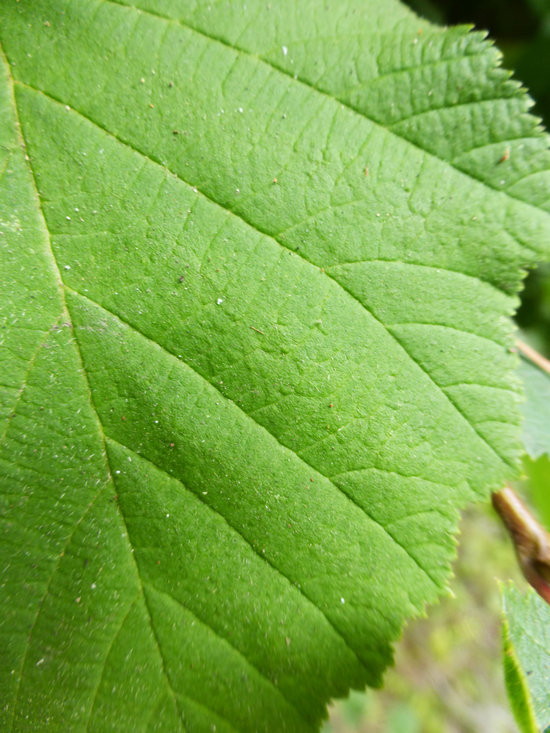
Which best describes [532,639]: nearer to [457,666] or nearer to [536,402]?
[536,402]

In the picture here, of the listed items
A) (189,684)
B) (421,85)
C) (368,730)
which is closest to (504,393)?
(421,85)

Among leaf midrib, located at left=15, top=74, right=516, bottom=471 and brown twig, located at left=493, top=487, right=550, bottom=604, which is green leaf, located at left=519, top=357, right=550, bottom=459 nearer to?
brown twig, located at left=493, top=487, right=550, bottom=604

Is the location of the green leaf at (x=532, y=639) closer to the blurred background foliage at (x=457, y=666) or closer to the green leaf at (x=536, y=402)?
the green leaf at (x=536, y=402)

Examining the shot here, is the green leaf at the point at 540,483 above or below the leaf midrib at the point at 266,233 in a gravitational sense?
below

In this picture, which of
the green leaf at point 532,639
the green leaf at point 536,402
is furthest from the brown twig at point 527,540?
the green leaf at point 536,402

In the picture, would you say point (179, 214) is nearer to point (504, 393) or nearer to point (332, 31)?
point (332, 31)

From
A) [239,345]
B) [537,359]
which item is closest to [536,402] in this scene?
[537,359]

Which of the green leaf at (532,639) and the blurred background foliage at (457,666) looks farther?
the blurred background foliage at (457,666)

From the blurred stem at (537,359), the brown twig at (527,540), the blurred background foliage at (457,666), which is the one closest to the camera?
the brown twig at (527,540)
